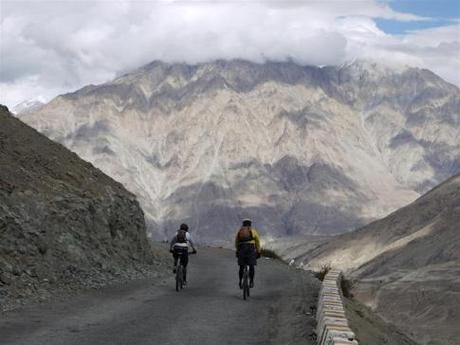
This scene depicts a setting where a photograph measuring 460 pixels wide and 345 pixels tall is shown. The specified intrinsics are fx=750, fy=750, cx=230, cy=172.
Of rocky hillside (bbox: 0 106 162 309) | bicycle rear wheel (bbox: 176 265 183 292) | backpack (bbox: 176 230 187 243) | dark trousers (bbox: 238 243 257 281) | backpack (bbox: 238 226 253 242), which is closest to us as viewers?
rocky hillside (bbox: 0 106 162 309)

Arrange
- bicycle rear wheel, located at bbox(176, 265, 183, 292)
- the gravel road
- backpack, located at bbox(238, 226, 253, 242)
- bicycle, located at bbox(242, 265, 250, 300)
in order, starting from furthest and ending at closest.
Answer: bicycle rear wheel, located at bbox(176, 265, 183, 292), backpack, located at bbox(238, 226, 253, 242), bicycle, located at bbox(242, 265, 250, 300), the gravel road

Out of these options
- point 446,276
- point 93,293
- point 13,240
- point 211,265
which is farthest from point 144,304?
point 446,276

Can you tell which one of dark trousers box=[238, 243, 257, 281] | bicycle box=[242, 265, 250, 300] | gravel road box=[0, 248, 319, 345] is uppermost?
dark trousers box=[238, 243, 257, 281]

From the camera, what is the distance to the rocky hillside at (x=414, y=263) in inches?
3346

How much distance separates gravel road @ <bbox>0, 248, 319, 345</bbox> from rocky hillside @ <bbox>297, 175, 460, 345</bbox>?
2731cm

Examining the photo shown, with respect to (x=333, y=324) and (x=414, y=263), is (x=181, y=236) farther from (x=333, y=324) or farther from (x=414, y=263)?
(x=414, y=263)

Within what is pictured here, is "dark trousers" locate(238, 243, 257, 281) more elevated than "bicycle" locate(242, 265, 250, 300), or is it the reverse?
"dark trousers" locate(238, 243, 257, 281)

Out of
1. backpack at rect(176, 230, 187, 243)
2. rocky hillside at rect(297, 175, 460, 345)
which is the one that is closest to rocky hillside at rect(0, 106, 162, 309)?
backpack at rect(176, 230, 187, 243)

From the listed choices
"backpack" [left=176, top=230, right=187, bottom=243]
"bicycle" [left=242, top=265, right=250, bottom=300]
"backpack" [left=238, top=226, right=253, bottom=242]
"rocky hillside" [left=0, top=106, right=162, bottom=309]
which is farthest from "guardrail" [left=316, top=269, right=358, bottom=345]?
"rocky hillside" [left=0, top=106, right=162, bottom=309]

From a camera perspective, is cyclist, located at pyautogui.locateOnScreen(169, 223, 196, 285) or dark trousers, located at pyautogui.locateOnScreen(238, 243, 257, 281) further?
cyclist, located at pyautogui.locateOnScreen(169, 223, 196, 285)

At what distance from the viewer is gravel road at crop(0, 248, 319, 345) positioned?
13.3 metres

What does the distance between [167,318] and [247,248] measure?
15.9 ft

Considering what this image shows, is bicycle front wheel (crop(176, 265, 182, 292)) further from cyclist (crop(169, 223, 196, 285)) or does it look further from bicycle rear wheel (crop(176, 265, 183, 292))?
cyclist (crop(169, 223, 196, 285))

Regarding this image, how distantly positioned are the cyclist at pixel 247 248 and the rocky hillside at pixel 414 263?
2731 centimetres
